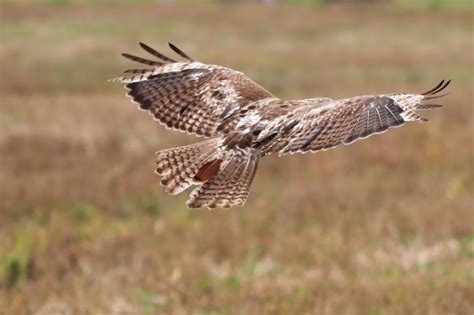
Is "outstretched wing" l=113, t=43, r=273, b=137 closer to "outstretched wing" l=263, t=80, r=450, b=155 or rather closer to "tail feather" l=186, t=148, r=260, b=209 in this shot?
"tail feather" l=186, t=148, r=260, b=209

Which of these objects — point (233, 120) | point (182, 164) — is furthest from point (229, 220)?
point (182, 164)

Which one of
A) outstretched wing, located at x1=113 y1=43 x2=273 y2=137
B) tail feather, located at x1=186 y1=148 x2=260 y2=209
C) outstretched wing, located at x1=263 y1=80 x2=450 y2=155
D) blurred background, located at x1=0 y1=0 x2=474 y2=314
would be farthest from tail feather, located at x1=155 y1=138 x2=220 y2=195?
blurred background, located at x1=0 y1=0 x2=474 y2=314

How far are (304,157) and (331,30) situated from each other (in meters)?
23.8

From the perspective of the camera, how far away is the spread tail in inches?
225

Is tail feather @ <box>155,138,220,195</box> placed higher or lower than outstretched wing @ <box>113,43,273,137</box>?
lower

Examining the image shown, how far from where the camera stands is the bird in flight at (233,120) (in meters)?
5.23

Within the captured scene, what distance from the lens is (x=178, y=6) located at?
141 feet

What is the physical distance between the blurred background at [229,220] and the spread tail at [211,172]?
6.19ft

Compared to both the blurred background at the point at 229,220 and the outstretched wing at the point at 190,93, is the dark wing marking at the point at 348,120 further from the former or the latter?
the blurred background at the point at 229,220

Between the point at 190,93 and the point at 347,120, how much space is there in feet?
5.29

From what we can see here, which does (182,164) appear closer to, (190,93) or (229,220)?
(190,93)

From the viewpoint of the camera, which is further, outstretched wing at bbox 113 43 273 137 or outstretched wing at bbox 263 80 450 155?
outstretched wing at bbox 113 43 273 137

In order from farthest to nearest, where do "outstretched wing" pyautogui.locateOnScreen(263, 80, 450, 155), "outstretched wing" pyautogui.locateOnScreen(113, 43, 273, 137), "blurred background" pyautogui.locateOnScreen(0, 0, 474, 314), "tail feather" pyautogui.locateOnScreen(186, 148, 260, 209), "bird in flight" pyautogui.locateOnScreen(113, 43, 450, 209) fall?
1. "blurred background" pyautogui.locateOnScreen(0, 0, 474, 314)
2. "outstretched wing" pyautogui.locateOnScreen(113, 43, 273, 137)
3. "tail feather" pyautogui.locateOnScreen(186, 148, 260, 209)
4. "bird in flight" pyautogui.locateOnScreen(113, 43, 450, 209)
5. "outstretched wing" pyautogui.locateOnScreen(263, 80, 450, 155)

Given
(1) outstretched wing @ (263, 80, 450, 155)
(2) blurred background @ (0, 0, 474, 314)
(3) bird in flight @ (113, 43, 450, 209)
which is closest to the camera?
→ (1) outstretched wing @ (263, 80, 450, 155)
